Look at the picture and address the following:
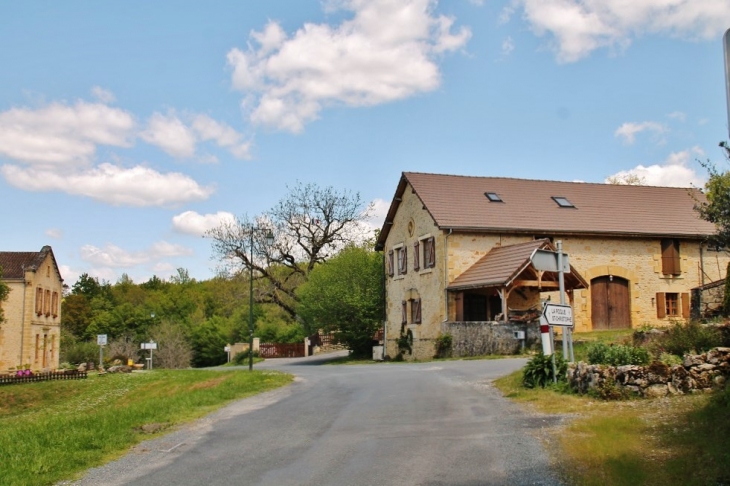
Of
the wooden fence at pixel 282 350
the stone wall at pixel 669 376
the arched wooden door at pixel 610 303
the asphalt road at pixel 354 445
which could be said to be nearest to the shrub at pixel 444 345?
the arched wooden door at pixel 610 303

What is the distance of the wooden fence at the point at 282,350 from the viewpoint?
5834cm

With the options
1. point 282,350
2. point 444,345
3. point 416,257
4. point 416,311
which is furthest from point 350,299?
point 282,350

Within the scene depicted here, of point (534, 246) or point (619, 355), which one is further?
point (534, 246)

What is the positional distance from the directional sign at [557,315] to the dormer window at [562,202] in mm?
22616

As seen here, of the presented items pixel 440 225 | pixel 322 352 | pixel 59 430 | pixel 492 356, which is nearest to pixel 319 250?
Result: pixel 322 352

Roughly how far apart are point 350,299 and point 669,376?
94.6 feet

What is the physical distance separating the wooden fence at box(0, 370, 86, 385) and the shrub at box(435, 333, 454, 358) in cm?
1624

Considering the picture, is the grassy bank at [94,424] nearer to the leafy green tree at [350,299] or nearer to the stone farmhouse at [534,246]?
the stone farmhouse at [534,246]

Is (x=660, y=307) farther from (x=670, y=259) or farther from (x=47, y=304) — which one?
(x=47, y=304)

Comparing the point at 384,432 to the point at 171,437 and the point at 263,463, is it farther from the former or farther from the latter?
the point at 171,437

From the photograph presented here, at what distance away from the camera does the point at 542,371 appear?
15.5m

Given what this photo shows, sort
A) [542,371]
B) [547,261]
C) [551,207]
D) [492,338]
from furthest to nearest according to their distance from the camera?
[551,207], [492,338], [542,371], [547,261]

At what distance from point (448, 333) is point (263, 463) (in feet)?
73.9

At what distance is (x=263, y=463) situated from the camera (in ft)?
31.5
